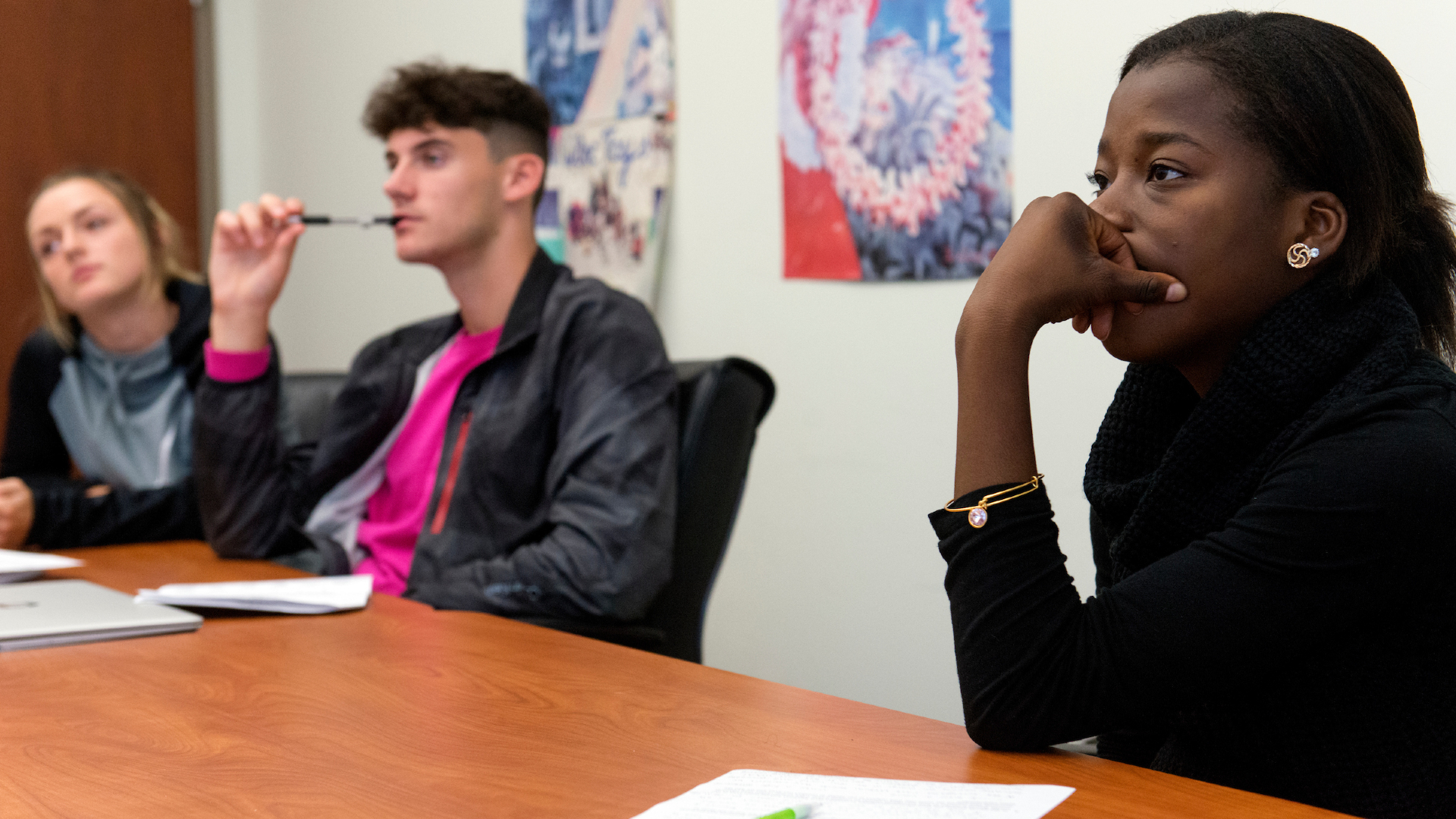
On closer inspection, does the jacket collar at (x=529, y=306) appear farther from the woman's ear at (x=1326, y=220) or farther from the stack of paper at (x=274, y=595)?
the woman's ear at (x=1326, y=220)

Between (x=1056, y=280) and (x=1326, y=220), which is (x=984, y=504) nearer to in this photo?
(x=1056, y=280)

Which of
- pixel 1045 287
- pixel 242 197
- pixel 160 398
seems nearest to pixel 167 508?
pixel 160 398

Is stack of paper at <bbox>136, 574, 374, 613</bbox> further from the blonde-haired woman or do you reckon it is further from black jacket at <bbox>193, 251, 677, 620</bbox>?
the blonde-haired woman

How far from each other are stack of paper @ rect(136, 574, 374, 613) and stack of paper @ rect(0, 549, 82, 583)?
0.18 metres

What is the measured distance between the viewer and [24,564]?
→ 59.3 inches

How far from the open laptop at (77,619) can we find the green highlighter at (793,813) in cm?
78

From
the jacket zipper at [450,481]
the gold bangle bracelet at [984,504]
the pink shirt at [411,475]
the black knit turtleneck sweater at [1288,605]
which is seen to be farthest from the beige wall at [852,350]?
the gold bangle bracelet at [984,504]

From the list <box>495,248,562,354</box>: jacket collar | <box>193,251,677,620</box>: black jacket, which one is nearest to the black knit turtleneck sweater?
<box>193,251,677,620</box>: black jacket

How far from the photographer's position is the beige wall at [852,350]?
1840mm

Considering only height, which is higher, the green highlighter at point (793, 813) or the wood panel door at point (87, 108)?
the wood panel door at point (87, 108)

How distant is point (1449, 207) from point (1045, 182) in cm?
94

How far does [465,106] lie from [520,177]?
0.14 metres

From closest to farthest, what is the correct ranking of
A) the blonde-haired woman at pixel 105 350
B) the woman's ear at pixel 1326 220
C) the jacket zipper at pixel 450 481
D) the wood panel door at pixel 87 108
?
the woman's ear at pixel 1326 220 < the jacket zipper at pixel 450 481 < the blonde-haired woman at pixel 105 350 < the wood panel door at pixel 87 108

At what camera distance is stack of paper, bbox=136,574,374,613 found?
1.30 m
